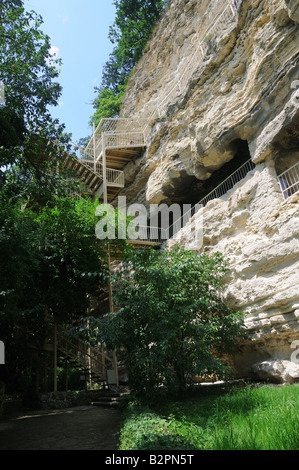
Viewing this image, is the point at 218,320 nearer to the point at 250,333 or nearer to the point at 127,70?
the point at 250,333

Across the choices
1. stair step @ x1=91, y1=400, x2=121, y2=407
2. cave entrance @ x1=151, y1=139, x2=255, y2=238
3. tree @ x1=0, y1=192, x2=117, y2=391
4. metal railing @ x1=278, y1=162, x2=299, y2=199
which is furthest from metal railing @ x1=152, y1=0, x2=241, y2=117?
stair step @ x1=91, y1=400, x2=121, y2=407

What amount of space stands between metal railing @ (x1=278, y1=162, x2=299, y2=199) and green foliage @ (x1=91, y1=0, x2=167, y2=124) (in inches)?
745

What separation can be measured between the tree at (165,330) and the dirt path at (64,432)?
3.59ft

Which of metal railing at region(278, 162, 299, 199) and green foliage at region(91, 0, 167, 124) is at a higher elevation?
green foliage at region(91, 0, 167, 124)

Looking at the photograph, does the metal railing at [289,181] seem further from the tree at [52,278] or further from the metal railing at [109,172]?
the metal railing at [109,172]

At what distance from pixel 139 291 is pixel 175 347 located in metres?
1.38

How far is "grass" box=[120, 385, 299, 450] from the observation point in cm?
307

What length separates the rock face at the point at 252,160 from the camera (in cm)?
694

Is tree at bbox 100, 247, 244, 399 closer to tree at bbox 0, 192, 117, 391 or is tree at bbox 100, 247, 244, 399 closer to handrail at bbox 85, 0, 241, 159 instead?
tree at bbox 0, 192, 117, 391

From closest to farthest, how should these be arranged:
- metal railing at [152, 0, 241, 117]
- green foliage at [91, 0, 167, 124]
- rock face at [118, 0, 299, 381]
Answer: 1. rock face at [118, 0, 299, 381]
2. metal railing at [152, 0, 241, 117]
3. green foliage at [91, 0, 167, 124]

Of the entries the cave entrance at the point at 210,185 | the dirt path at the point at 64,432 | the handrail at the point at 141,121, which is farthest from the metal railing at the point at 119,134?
the dirt path at the point at 64,432

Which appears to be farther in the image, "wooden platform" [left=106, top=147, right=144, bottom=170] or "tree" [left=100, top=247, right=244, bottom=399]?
"wooden platform" [left=106, top=147, right=144, bottom=170]

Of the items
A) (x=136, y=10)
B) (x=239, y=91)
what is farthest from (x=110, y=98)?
(x=239, y=91)
